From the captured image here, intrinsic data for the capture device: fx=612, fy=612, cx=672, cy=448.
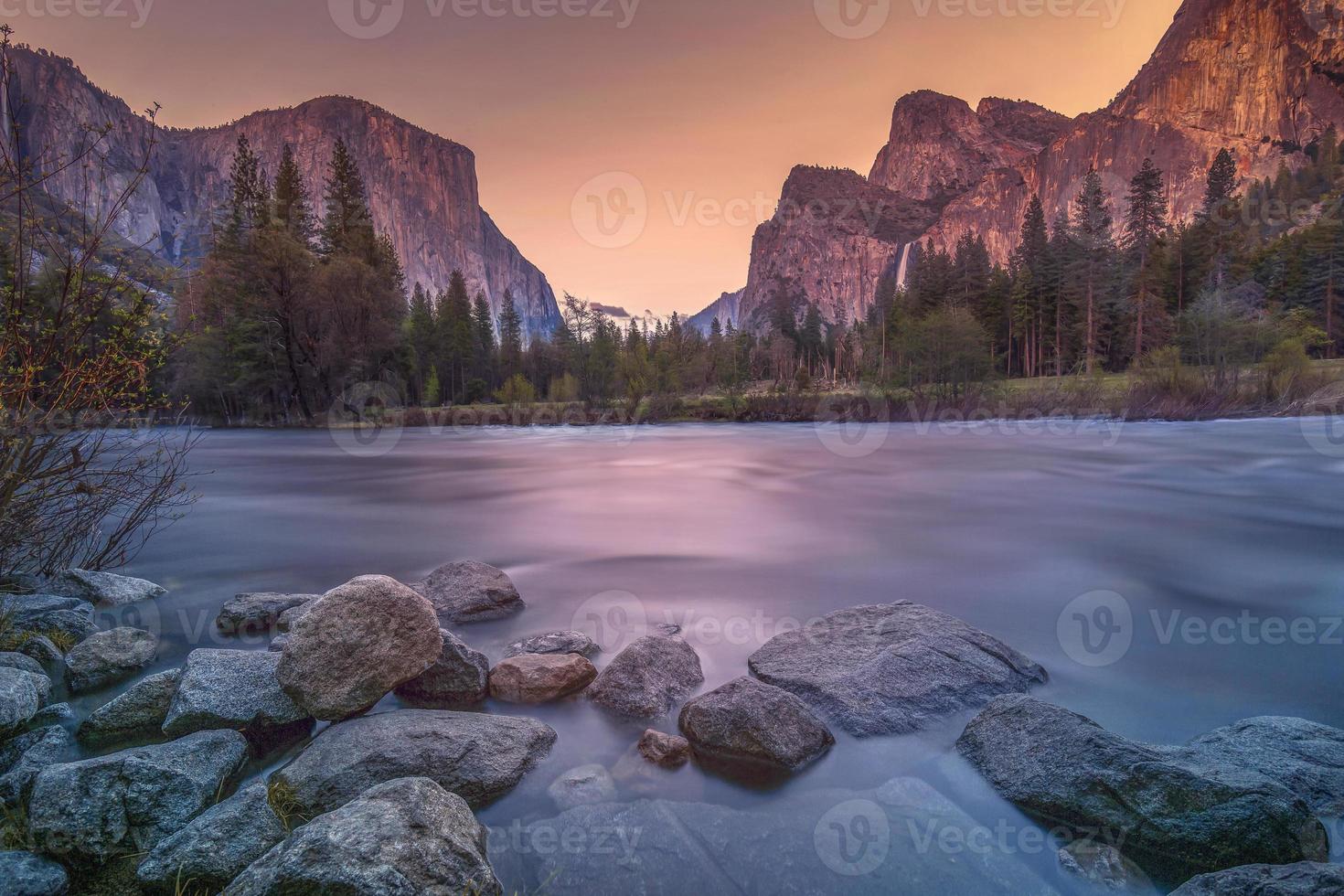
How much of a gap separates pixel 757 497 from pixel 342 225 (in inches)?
2195

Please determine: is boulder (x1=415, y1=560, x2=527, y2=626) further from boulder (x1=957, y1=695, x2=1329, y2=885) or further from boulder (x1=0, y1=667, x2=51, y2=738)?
boulder (x1=957, y1=695, x2=1329, y2=885)

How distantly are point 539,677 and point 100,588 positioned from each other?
5328mm

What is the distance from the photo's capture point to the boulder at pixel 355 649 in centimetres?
380

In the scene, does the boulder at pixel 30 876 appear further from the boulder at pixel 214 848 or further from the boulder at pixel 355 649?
the boulder at pixel 355 649

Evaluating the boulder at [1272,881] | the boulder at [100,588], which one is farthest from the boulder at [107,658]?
the boulder at [1272,881]

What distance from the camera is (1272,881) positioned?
2262mm

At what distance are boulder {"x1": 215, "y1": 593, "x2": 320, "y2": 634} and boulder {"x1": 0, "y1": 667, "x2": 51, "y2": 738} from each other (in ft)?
6.21

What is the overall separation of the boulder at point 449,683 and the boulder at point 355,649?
28 cm

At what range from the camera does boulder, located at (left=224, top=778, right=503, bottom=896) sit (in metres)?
2.13

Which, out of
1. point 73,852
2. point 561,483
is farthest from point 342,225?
point 73,852

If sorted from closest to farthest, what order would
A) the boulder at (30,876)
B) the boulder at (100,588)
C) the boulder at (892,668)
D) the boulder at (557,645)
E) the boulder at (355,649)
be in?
the boulder at (30,876), the boulder at (355,649), the boulder at (892,668), the boulder at (557,645), the boulder at (100,588)

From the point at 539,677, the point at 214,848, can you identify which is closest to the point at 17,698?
the point at 214,848

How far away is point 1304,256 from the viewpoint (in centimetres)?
5444

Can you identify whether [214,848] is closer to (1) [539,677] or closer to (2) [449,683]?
(2) [449,683]
